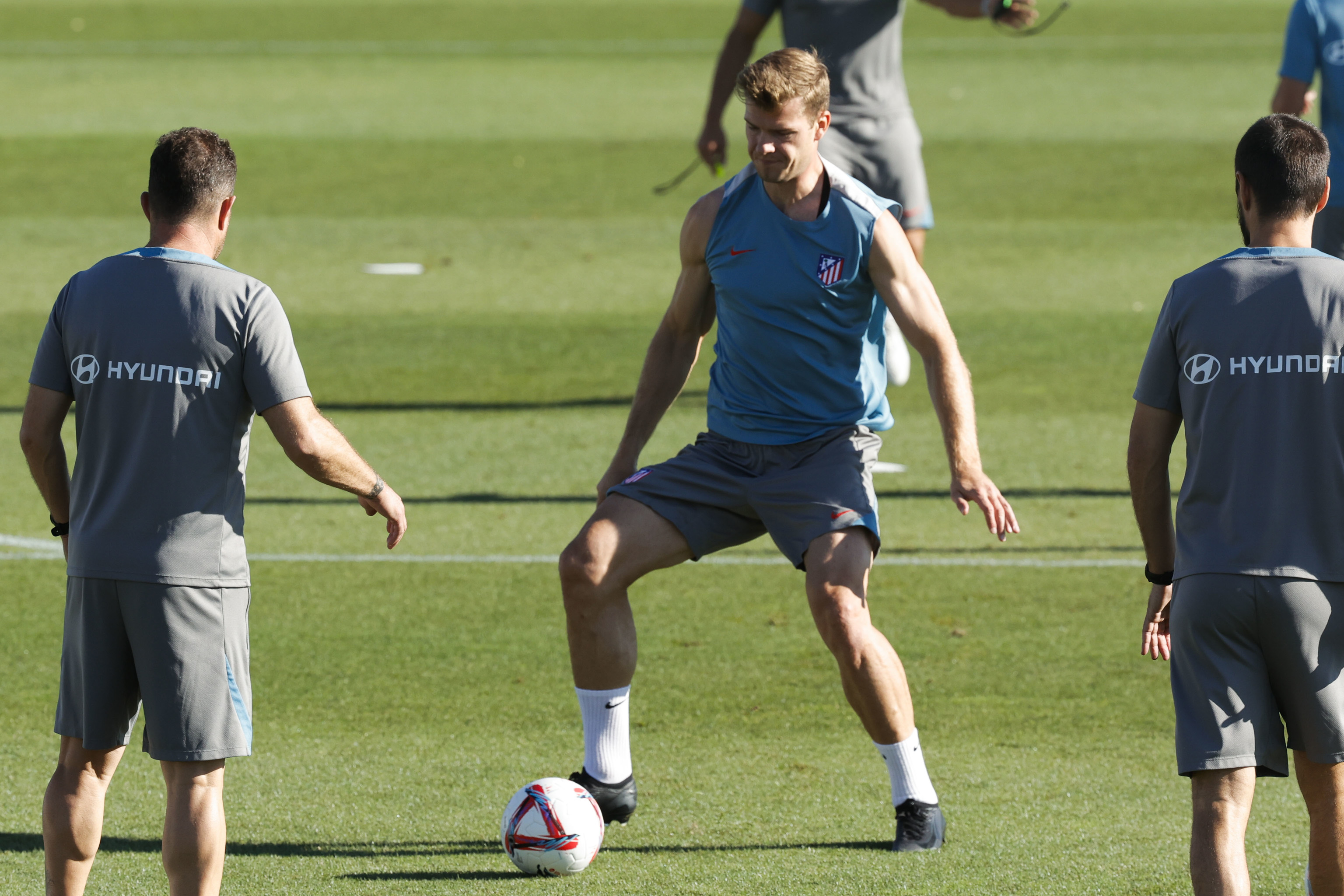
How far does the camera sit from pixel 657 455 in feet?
30.5

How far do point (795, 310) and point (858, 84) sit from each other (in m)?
4.39

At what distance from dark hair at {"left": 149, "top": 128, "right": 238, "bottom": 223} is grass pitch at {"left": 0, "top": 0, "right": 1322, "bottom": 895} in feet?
5.74

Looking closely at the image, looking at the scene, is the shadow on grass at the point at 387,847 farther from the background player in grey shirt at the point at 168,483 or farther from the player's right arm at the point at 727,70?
the player's right arm at the point at 727,70

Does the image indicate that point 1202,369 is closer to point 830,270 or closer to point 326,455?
point 830,270

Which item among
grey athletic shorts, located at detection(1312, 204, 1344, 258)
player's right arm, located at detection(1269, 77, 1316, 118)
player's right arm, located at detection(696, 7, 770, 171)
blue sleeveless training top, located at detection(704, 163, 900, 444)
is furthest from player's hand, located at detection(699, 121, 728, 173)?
blue sleeveless training top, located at detection(704, 163, 900, 444)

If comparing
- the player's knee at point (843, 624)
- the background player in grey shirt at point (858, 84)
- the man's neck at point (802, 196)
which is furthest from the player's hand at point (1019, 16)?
the player's knee at point (843, 624)

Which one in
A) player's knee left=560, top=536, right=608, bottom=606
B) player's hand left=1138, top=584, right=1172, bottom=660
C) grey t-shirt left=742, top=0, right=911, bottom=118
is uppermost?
grey t-shirt left=742, top=0, right=911, bottom=118

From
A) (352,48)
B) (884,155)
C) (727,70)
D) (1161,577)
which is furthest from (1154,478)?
(352,48)

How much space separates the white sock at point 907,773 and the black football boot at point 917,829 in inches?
0.7

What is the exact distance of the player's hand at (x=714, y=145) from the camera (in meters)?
8.65

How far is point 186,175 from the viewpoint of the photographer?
392cm

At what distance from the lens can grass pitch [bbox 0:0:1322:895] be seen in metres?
5.00

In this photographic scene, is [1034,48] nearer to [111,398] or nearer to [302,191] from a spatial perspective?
[302,191]

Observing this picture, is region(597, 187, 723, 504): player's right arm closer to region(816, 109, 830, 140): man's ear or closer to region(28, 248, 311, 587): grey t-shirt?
region(816, 109, 830, 140): man's ear
